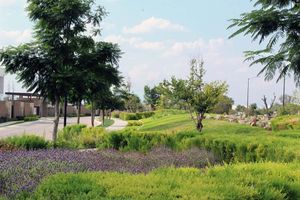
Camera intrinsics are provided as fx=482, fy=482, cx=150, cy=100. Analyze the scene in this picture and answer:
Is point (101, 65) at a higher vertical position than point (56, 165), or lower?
higher

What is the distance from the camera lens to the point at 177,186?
4.79 meters

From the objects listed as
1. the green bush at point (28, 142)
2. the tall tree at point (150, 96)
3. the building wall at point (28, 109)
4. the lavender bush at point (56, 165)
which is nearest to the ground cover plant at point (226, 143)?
the lavender bush at point (56, 165)

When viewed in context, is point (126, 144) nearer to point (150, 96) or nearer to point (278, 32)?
point (278, 32)

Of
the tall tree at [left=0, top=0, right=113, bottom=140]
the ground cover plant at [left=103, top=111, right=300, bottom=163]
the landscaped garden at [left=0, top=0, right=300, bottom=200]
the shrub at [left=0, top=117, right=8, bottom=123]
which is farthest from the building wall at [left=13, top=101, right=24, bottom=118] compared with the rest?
the ground cover plant at [left=103, top=111, right=300, bottom=163]

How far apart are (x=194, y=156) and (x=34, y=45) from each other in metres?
8.01

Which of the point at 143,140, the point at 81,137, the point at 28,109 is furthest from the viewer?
the point at 28,109

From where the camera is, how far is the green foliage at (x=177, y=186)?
177 inches

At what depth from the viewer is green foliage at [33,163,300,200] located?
4.50 m

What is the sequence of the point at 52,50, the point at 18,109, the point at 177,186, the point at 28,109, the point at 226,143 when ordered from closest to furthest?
the point at 177,186, the point at 226,143, the point at 52,50, the point at 18,109, the point at 28,109

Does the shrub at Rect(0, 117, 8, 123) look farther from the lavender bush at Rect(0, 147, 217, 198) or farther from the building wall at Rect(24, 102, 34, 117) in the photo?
the lavender bush at Rect(0, 147, 217, 198)

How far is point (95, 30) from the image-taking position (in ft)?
56.4

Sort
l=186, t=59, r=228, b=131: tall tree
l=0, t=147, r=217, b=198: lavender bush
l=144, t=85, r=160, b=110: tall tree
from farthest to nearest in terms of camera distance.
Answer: l=144, t=85, r=160, b=110: tall tree, l=186, t=59, r=228, b=131: tall tree, l=0, t=147, r=217, b=198: lavender bush

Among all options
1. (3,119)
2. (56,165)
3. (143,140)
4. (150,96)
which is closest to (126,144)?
(143,140)

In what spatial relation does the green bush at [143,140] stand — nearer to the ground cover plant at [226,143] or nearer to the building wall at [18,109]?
the ground cover plant at [226,143]
